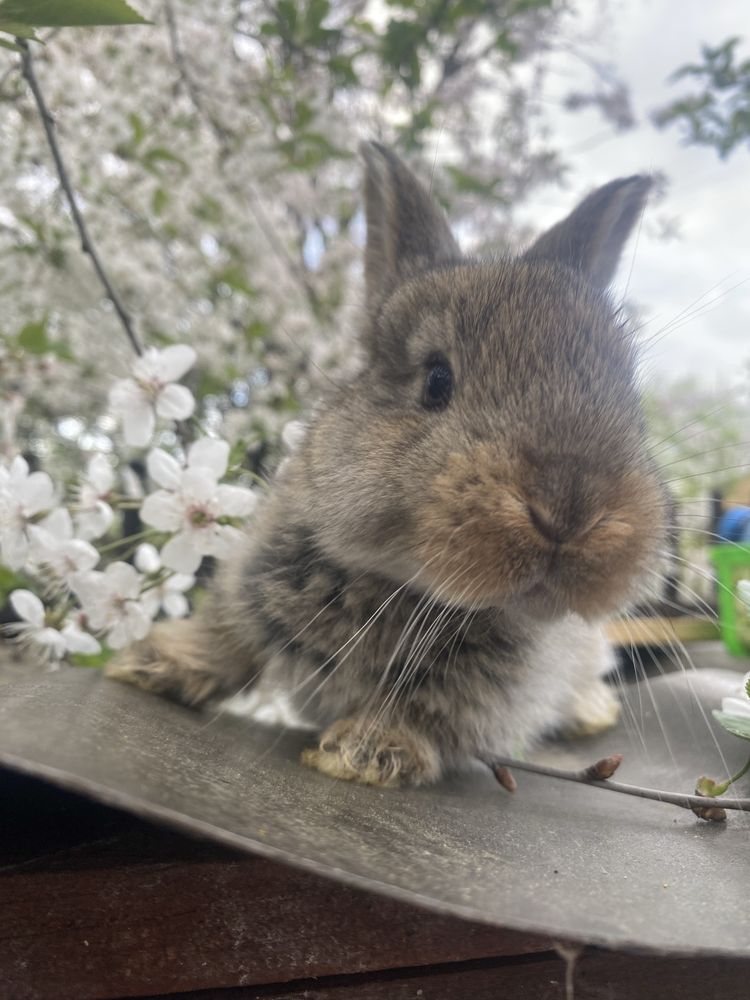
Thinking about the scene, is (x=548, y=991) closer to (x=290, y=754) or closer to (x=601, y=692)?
(x=290, y=754)

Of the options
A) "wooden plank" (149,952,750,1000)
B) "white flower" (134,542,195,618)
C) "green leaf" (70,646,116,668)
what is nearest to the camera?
"wooden plank" (149,952,750,1000)

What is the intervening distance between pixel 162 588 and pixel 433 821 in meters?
0.59

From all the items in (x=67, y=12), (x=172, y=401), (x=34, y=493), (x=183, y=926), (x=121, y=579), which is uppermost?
(x=67, y=12)

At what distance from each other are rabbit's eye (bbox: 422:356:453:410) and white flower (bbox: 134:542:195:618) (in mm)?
434

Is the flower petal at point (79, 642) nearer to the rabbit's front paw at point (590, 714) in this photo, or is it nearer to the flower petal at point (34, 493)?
the flower petal at point (34, 493)

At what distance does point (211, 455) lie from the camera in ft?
3.07

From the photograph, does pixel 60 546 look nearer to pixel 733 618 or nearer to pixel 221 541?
pixel 221 541

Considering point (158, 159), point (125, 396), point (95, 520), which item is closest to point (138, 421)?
point (125, 396)

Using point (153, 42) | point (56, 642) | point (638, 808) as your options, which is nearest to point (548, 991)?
point (638, 808)

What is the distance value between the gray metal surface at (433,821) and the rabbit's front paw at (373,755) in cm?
3

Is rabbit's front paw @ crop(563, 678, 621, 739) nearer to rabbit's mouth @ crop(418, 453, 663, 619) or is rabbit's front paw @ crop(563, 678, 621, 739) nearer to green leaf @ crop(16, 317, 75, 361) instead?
rabbit's mouth @ crop(418, 453, 663, 619)

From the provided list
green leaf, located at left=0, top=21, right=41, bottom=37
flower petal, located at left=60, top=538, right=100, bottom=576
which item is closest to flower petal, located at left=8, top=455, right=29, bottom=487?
flower petal, located at left=60, top=538, right=100, bottom=576

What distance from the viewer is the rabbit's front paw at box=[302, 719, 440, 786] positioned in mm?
740

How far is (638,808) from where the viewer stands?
2.44 feet
